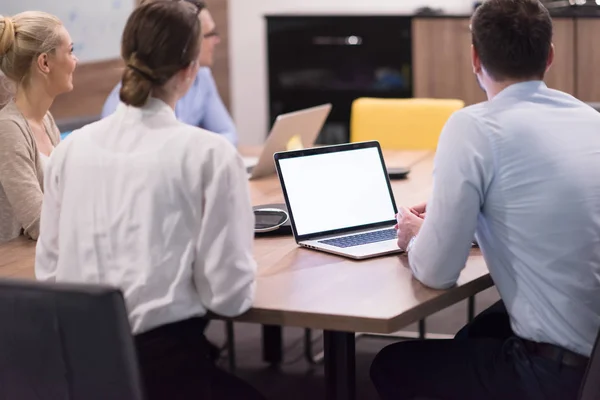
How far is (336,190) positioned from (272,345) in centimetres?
134

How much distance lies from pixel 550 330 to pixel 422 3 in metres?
4.44

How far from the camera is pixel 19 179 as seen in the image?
8.26 ft

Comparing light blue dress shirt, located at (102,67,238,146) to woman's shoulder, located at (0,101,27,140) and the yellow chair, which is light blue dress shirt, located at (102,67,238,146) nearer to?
the yellow chair

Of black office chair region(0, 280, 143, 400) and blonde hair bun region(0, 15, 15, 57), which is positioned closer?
black office chair region(0, 280, 143, 400)

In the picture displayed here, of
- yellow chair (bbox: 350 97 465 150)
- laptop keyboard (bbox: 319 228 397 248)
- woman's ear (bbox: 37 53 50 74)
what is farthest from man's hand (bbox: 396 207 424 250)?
yellow chair (bbox: 350 97 465 150)

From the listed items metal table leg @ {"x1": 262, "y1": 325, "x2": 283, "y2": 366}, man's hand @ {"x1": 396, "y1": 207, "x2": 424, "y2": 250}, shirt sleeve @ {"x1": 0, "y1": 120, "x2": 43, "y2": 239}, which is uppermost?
shirt sleeve @ {"x1": 0, "y1": 120, "x2": 43, "y2": 239}

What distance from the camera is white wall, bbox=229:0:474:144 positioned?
254 inches

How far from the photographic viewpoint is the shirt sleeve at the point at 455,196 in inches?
76.5

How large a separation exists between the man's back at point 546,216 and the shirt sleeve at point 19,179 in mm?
1174

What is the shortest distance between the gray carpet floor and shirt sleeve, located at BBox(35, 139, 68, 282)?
1.52 m

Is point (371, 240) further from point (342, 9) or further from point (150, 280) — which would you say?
point (342, 9)

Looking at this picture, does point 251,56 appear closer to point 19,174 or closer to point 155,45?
point 19,174

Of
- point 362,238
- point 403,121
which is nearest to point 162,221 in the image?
point 362,238

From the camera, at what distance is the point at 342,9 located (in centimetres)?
634
